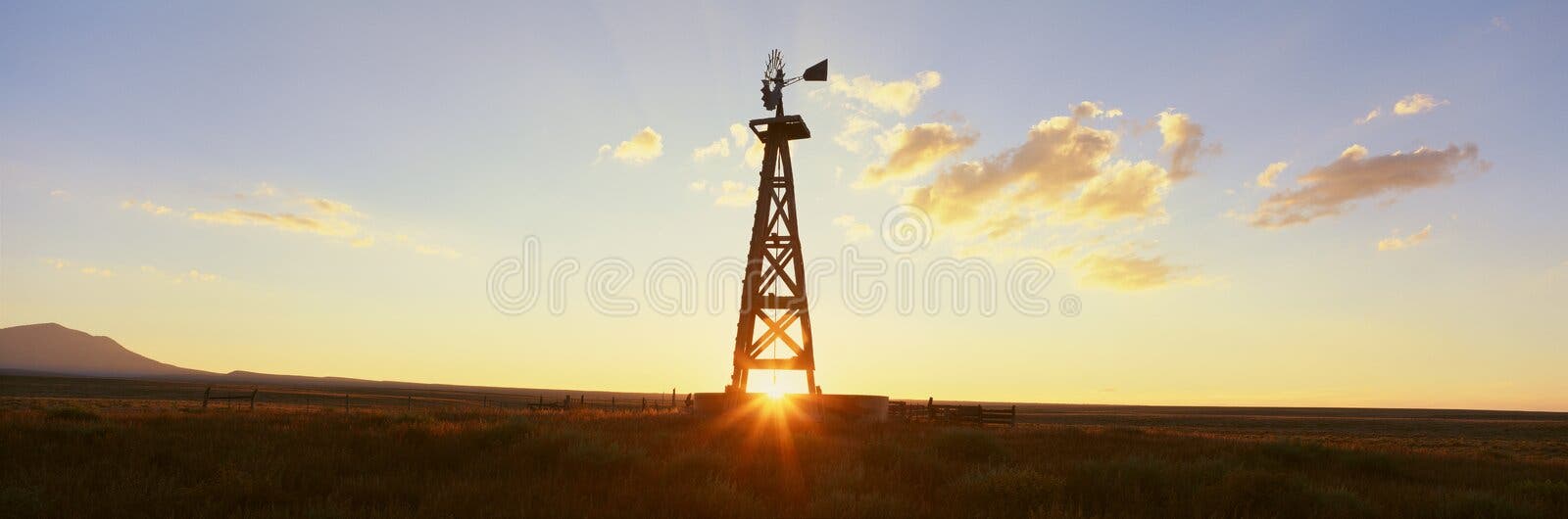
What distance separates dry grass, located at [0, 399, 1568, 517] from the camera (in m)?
8.91

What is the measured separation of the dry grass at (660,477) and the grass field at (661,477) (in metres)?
0.04

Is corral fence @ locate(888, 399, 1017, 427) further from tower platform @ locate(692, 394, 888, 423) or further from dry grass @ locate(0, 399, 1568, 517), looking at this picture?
dry grass @ locate(0, 399, 1568, 517)

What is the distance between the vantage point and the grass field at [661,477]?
29.2 ft

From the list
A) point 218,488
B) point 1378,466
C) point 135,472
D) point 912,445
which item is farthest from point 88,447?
point 1378,466

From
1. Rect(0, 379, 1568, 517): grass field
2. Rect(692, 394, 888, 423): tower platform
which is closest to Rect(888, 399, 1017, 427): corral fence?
Rect(692, 394, 888, 423): tower platform

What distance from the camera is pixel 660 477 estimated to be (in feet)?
35.3

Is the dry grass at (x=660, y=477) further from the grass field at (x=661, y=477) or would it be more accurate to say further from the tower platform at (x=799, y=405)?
the tower platform at (x=799, y=405)

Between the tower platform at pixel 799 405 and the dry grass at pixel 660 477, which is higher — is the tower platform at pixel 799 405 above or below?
above

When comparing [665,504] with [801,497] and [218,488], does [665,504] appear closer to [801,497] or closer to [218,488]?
[801,497]

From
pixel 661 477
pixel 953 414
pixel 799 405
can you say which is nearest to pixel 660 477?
pixel 661 477

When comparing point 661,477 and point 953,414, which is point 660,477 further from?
point 953,414

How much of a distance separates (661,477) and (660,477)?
0.04 ft

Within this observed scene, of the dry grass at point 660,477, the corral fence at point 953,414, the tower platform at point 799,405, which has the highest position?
the tower platform at point 799,405

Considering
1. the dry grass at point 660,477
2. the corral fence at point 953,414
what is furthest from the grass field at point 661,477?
the corral fence at point 953,414
